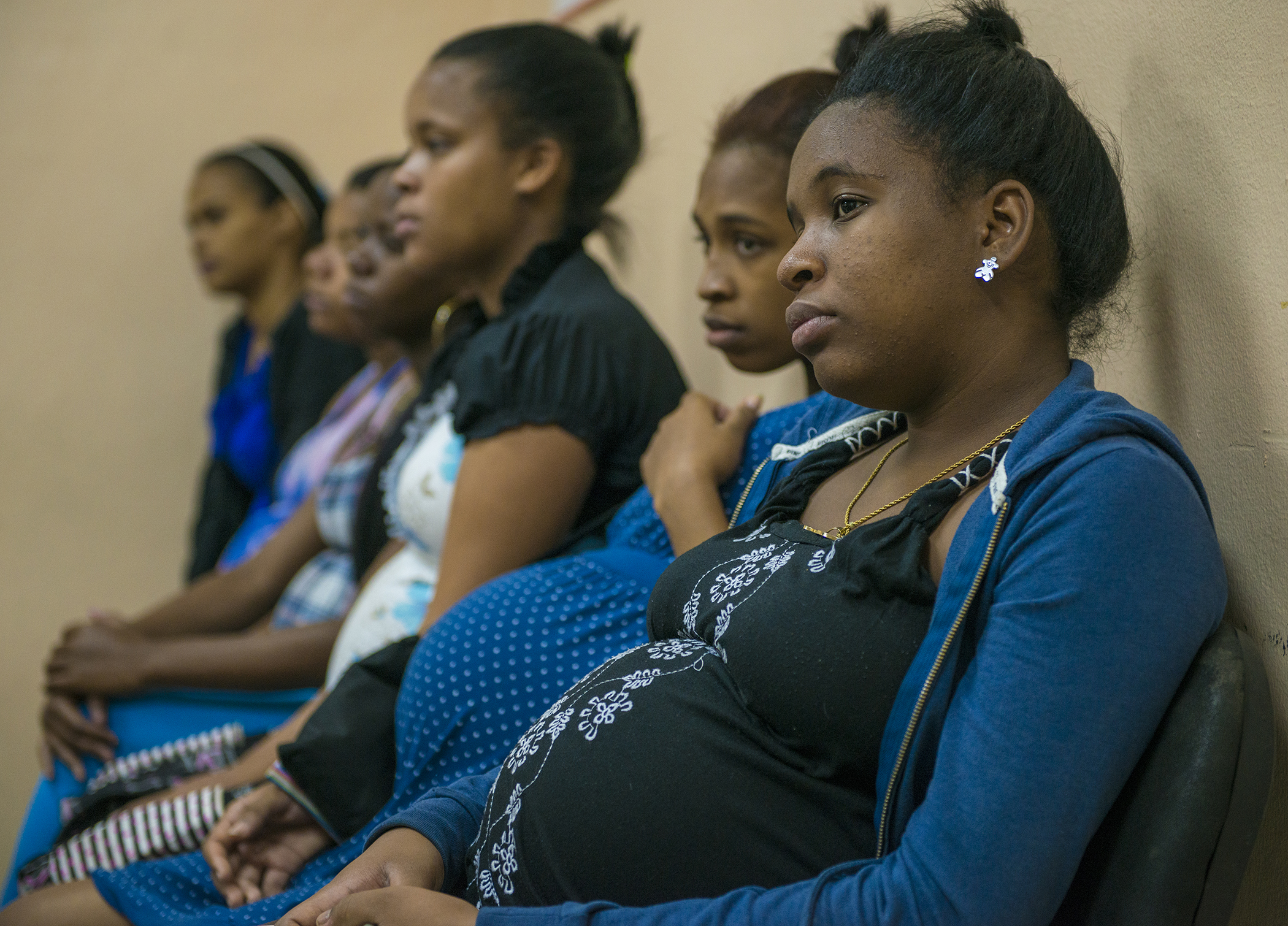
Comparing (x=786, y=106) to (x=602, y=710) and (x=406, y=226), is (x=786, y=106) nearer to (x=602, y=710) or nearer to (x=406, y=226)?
(x=406, y=226)

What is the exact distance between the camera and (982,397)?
1.08 meters

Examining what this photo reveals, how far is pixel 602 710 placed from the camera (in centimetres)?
105

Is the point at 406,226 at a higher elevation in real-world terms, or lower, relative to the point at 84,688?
higher

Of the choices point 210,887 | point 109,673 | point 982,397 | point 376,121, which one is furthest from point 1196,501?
point 376,121

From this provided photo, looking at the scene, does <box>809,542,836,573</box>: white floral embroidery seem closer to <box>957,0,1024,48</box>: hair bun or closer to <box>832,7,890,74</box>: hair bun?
<box>957,0,1024,48</box>: hair bun

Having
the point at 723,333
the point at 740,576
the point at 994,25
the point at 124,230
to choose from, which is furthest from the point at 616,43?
the point at 124,230

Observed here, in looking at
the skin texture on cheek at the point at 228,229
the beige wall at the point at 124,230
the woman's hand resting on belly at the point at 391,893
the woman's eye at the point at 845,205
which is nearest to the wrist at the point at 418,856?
the woman's hand resting on belly at the point at 391,893

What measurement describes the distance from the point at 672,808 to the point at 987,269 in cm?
54

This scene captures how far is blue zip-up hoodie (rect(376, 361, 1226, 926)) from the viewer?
82 centimetres

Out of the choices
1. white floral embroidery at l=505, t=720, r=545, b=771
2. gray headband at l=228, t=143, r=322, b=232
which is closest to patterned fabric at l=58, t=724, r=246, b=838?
white floral embroidery at l=505, t=720, r=545, b=771

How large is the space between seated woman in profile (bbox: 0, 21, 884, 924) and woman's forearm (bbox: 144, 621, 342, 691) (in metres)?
0.61

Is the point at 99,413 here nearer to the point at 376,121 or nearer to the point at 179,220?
the point at 179,220

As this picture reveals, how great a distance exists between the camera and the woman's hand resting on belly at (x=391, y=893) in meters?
0.99

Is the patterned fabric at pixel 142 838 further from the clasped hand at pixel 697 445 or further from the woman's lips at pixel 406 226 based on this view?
the woman's lips at pixel 406 226
